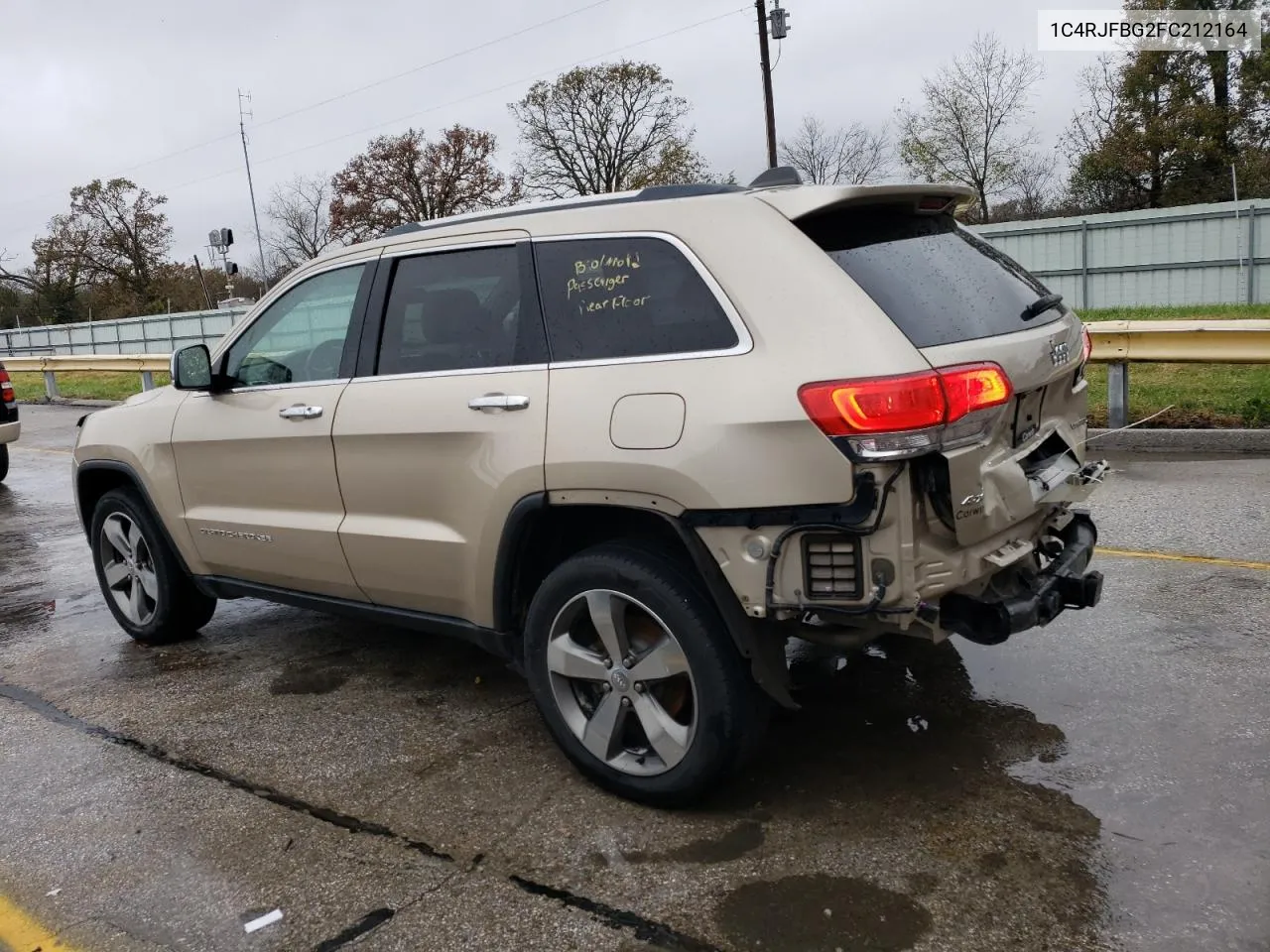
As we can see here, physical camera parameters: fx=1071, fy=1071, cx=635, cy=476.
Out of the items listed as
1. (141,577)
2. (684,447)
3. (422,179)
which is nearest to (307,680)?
(141,577)

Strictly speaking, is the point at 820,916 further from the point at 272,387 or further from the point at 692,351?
the point at 272,387

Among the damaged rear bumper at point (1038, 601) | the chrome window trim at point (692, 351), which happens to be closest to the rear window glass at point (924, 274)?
the chrome window trim at point (692, 351)

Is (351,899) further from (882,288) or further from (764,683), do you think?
(882,288)

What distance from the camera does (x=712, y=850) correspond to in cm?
317

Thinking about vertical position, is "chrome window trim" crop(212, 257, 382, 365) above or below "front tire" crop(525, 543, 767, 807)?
above

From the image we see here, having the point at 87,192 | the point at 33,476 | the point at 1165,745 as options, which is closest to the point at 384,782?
the point at 1165,745

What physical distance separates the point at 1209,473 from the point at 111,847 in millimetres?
7493

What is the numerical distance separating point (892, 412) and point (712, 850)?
1394 mm

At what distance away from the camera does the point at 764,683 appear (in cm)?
319

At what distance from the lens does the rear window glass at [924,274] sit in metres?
3.15

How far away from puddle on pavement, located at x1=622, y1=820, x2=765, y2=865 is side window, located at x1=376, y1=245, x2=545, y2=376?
1622 millimetres

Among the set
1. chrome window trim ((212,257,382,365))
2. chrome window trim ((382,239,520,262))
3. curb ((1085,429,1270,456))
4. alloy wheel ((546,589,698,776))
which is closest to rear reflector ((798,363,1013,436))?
alloy wheel ((546,589,698,776))

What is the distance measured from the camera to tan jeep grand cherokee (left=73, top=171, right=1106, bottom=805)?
9.71ft

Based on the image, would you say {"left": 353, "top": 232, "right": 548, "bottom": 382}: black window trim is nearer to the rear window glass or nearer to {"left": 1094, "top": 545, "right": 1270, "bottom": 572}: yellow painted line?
the rear window glass
